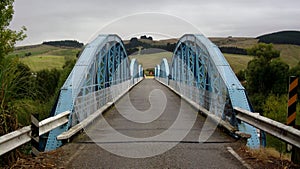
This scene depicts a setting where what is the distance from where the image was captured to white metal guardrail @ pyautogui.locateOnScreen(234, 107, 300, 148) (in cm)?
557

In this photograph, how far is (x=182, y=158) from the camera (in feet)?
20.9

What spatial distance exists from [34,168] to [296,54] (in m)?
96.3

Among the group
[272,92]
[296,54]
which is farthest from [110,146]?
[296,54]

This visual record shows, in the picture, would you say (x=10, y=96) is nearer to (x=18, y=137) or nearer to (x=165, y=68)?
(x=18, y=137)

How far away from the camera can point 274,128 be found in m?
6.38

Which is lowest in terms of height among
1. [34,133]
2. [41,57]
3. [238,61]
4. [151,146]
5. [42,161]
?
[238,61]

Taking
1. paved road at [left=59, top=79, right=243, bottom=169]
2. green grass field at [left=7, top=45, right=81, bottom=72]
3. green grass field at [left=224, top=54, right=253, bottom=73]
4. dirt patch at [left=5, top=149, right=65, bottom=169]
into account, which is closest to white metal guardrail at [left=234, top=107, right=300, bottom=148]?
paved road at [left=59, top=79, right=243, bottom=169]

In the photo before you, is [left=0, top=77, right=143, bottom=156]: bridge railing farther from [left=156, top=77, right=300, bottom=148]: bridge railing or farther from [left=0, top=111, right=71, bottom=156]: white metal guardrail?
[left=156, top=77, right=300, bottom=148]: bridge railing

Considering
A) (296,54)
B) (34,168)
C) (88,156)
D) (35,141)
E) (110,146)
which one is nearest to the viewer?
(34,168)

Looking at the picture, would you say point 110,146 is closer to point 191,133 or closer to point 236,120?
point 191,133

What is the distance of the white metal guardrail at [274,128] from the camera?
219 inches

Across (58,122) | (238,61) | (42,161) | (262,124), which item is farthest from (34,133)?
(238,61)

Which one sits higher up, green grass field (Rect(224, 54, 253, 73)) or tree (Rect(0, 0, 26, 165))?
tree (Rect(0, 0, 26, 165))

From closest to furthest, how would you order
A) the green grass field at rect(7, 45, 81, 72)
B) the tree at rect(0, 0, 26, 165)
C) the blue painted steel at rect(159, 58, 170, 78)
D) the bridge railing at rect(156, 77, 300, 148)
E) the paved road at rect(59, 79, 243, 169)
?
the tree at rect(0, 0, 26, 165)
the bridge railing at rect(156, 77, 300, 148)
the paved road at rect(59, 79, 243, 169)
the green grass field at rect(7, 45, 81, 72)
the blue painted steel at rect(159, 58, 170, 78)
